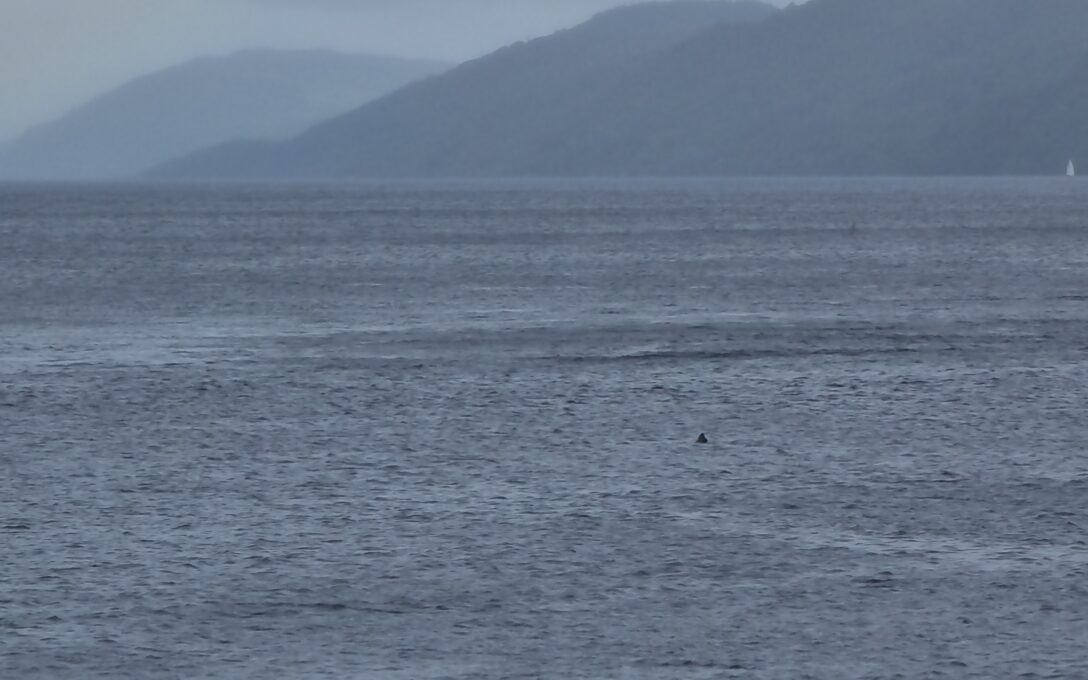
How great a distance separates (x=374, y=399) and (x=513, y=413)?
4528mm

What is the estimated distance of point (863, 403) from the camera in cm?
5088

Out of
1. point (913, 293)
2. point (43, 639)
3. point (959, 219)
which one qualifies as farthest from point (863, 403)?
point (959, 219)

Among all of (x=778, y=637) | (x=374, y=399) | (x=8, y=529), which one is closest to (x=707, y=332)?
(x=374, y=399)

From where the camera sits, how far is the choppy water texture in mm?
27578

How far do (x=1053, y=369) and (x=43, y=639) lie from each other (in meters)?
37.0

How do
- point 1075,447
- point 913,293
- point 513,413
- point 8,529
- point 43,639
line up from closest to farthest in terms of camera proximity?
1. point 43,639
2. point 8,529
3. point 1075,447
4. point 513,413
5. point 913,293

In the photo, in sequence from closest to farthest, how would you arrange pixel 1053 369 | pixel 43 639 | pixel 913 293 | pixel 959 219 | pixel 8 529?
pixel 43 639 → pixel 8 529 → pixel 1053 369 → pixel 913 293 → pixel 959 219

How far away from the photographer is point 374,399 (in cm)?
5194

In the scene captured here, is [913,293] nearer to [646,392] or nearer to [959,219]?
[646,392]

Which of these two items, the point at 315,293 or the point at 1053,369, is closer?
the point at 1053,369

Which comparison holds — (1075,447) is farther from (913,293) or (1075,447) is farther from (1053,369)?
(913,293)

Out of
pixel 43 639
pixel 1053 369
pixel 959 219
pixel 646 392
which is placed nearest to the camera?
pixel 43 639

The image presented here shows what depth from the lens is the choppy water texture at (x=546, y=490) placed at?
27.6 meters

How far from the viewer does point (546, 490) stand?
3847 centimetres
